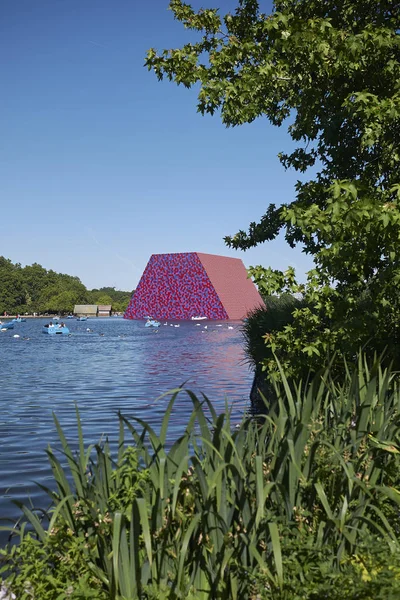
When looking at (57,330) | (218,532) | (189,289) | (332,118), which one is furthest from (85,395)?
(189,289)

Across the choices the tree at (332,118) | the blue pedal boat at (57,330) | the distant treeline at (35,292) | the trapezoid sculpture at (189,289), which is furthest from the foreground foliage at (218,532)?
the distant treeline at (35,292)

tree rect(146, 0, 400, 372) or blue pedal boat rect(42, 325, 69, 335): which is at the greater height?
tree rect(146, 0, 400, 372)

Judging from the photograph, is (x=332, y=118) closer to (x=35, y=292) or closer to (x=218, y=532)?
(x=218, y=532)

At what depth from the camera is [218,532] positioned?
11.4 feet

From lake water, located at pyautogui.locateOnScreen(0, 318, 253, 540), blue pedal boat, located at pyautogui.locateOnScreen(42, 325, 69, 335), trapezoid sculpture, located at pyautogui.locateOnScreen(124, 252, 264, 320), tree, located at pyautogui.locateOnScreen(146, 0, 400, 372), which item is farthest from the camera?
trapezoid sculpture, located at pyautogui.locateOnScreen(124, 252, 264, 320)

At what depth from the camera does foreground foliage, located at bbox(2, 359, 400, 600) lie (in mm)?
3217

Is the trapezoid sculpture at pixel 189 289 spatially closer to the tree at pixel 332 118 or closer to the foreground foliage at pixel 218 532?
the tree at pixel 332 118

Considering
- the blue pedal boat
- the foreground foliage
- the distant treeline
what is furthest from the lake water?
the distant treeline

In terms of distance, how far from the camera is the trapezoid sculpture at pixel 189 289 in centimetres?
11656

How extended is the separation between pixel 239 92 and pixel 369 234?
8.22ft

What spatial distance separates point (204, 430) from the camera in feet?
12.8

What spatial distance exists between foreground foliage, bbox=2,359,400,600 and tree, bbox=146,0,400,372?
3032 mm

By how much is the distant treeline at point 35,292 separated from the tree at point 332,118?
164539 mm

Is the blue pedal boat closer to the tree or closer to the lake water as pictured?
the lake water
